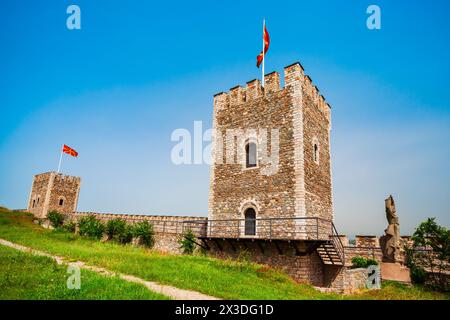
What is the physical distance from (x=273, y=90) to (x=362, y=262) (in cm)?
1002

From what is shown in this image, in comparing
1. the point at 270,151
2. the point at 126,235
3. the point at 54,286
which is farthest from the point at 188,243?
the point at 54,286

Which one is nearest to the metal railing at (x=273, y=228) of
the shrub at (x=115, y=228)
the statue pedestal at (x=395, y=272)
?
the statue pedestal at (x=395, y=272)

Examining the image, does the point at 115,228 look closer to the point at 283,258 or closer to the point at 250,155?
the point at 250,155

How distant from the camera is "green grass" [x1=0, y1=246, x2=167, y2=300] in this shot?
6457mm

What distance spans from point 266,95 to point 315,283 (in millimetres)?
10099

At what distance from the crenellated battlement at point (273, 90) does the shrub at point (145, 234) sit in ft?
32.0

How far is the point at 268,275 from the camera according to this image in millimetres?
10773

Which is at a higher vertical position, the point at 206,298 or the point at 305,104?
the point at 305,104

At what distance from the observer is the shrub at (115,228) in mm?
21311

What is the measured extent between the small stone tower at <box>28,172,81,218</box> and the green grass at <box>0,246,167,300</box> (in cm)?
2595

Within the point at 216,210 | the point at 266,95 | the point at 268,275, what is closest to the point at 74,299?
the point at 268,275

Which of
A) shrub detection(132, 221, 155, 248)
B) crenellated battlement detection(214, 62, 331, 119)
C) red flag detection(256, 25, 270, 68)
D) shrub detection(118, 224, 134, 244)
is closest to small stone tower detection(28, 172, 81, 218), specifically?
shrub detection(118, 224, 134, 244)

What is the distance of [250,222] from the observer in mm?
14711

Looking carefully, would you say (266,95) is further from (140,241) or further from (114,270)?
(140,241)
